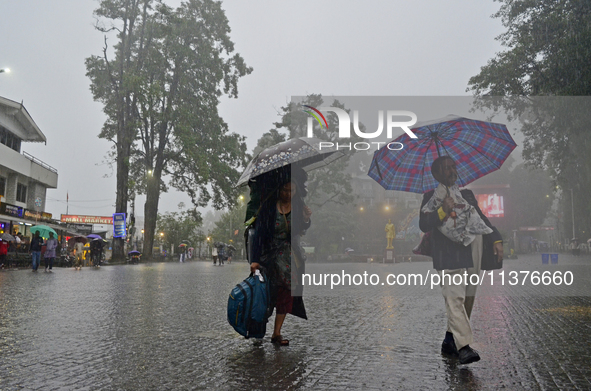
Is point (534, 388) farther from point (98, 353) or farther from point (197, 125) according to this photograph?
point (197, 125)

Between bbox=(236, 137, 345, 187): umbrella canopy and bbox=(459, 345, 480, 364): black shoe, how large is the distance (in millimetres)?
2115

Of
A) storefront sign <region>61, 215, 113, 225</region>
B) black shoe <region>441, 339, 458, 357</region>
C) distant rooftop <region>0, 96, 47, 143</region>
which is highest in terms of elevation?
distant rooftop <region>0, 96, 47, 143</region>

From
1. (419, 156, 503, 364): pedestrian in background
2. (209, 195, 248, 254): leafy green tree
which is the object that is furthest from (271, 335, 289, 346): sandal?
(209, 195, 248, 254): leafy green tree

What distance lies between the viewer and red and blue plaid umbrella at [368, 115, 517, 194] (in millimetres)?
5113

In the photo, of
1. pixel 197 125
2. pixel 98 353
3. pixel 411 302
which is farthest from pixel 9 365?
pixel 197 125

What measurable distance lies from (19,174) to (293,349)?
3880 centimetres

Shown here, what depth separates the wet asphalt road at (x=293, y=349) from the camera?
3.77 meters

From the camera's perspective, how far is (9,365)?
424cm

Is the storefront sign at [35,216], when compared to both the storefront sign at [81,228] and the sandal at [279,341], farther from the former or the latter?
the sandal at [279,341]

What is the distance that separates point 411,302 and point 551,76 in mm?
10785

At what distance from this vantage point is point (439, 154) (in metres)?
5.23

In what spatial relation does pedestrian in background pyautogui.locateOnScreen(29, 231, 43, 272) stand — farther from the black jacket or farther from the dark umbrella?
the black jacket

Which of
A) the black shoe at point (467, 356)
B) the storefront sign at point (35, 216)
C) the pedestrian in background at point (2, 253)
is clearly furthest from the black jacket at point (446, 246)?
the storefront sign at point (35, 216)

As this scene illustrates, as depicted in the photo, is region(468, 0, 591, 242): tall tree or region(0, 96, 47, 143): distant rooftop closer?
region(468, 0, 591, 242): tall tree
